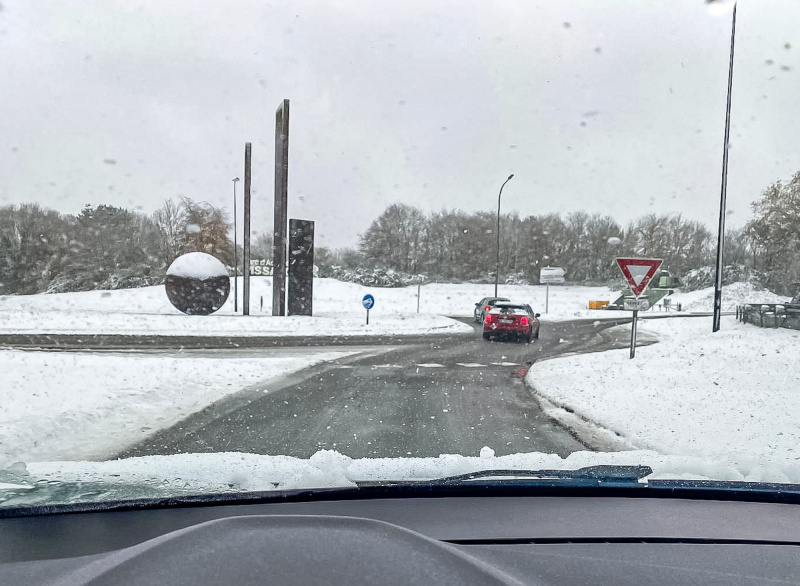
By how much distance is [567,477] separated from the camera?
3066mm

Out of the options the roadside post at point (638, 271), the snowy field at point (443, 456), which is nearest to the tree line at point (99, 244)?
the snowy field at point (443, 456)

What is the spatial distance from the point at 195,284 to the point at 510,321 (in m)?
16.2

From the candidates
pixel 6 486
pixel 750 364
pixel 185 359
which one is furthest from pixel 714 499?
pixel 185 359

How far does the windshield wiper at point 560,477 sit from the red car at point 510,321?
53.6 ft

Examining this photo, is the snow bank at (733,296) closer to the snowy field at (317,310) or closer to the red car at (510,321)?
the snowy field at (317,310)

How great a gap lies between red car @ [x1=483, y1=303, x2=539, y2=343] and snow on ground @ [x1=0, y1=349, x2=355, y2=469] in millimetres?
8444

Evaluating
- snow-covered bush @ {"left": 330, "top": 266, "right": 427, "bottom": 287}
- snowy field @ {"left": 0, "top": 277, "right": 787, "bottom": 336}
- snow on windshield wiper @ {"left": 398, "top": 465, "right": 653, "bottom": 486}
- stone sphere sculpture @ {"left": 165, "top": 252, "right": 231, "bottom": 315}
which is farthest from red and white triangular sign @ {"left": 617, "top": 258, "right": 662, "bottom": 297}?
snow-covered bush @ {"left": 330, "top": 266, "right": 427, "bottom": 287}

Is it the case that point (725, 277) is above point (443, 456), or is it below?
above

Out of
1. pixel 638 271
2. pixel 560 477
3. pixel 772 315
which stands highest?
pixel 638 271

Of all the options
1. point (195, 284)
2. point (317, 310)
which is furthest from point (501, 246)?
point (195, 284)

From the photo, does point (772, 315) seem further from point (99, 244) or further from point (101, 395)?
point (99, 244)

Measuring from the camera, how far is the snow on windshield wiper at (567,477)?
2.93 meters

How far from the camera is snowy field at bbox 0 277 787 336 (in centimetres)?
2223

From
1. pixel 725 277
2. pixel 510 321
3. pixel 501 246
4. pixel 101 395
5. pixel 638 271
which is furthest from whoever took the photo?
pixel 501 246
